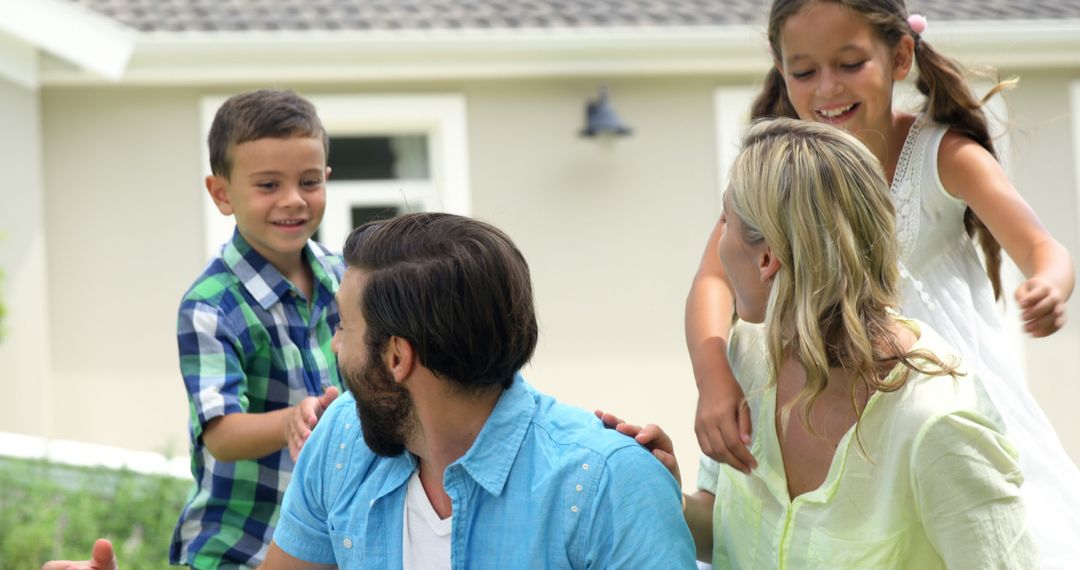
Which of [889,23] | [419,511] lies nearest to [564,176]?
[889,23]

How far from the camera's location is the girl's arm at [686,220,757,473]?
92.4 inches

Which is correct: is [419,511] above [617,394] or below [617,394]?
above

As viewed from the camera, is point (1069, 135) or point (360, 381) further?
point (1069, 135)

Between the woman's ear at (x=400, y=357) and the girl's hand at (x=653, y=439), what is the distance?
0.35 m

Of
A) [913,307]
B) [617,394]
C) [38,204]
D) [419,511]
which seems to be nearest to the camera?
[419,511]

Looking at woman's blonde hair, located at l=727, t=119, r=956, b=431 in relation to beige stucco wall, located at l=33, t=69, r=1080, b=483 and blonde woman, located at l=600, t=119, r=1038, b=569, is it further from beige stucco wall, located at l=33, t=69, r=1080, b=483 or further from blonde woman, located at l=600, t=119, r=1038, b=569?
beige stucco wall, located at l=33, t=69, r=1080, b=483

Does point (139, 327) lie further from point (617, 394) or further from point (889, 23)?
point (889, 23)

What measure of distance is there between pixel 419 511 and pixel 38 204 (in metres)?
6.31

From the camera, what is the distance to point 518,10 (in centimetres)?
896

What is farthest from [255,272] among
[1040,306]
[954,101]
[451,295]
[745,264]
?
[1040,306]

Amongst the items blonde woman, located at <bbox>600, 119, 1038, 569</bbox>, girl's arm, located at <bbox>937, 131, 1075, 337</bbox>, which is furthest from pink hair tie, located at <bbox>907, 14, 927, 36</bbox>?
blonde woman, located at <bbox>600, 119, 1038, 569</bbox>

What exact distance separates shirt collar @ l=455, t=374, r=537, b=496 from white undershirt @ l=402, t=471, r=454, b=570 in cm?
12

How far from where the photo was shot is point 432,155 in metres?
8.71

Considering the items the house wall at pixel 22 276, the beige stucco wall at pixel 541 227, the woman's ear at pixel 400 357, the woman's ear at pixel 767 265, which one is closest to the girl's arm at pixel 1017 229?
the woman's ear at pixel 767 265
